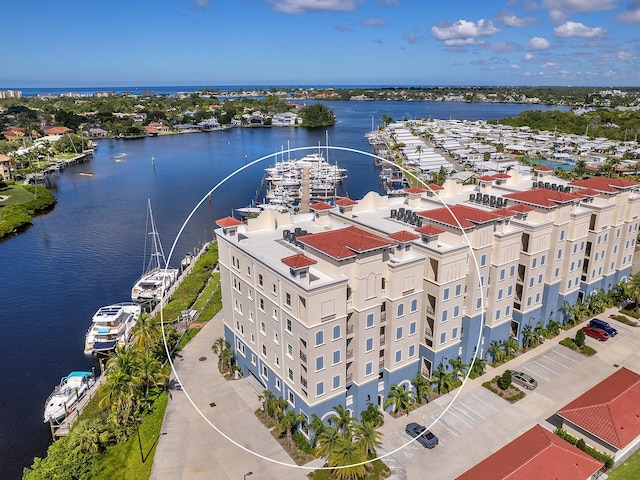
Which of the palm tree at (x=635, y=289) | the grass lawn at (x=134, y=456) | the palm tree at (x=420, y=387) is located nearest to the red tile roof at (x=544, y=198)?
the palm tree at (x=635, y=289)

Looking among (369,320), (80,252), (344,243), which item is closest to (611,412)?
(369,320)

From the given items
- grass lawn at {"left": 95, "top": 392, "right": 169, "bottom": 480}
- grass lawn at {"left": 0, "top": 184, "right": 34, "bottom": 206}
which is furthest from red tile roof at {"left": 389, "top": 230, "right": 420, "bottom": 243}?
grass lawn at {"left": 0, "top": 184, "right": 34, "bottom": 206}

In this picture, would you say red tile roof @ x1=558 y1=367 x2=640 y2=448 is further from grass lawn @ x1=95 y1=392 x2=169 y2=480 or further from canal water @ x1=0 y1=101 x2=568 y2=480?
canal water @ x1=0 y1=101 x2=568 y2=480

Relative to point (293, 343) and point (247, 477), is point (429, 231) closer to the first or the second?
point (293, 343)

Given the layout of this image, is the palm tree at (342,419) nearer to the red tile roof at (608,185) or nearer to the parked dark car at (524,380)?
the parked dark car at (524,380)

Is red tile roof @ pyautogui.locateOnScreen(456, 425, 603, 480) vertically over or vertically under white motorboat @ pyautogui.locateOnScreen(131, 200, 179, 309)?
over
